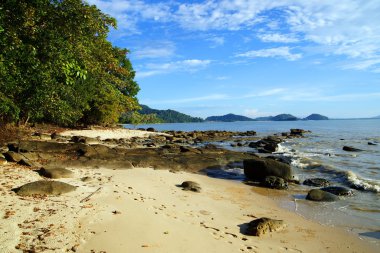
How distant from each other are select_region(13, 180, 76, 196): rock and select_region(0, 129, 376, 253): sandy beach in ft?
0.86

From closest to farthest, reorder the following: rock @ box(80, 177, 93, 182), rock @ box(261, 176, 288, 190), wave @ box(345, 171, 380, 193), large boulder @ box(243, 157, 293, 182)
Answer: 1. rock @ box(80, 177, 93, 182)
2. wave @ box(345, 171, 380, 193)
3. rock @ box(261, 176, 288, 190)
4. large boulder @ box(243, 157, 293, 182)

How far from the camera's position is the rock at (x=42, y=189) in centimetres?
827

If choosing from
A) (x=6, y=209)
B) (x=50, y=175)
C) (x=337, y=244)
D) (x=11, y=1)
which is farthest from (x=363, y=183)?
(x=11, y=1)

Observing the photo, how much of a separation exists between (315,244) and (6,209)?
271 inches

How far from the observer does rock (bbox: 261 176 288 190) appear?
556 inches

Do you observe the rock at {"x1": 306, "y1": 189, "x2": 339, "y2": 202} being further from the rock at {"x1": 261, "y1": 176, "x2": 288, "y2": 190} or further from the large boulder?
the large boulder

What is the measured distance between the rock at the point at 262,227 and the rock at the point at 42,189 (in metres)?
4.96

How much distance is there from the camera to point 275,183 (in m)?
14.3

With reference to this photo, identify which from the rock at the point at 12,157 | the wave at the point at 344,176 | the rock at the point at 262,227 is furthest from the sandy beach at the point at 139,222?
the wave at the point at 344,176

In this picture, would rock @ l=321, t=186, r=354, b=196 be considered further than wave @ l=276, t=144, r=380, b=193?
No

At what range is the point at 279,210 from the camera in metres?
10.4

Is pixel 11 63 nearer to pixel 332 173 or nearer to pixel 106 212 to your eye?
pixel 106 212

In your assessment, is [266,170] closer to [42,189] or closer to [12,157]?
[42,189]

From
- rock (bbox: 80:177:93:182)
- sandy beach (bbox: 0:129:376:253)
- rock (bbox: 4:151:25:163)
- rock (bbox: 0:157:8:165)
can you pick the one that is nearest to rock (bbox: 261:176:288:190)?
sandy beach (bbox: 0:129:376:253)
